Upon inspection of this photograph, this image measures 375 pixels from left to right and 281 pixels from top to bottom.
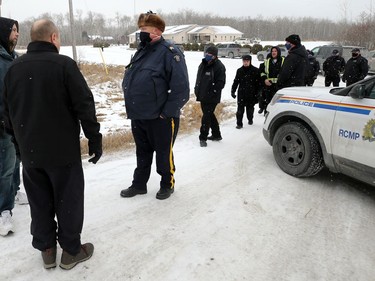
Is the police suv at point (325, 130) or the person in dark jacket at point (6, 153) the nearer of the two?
the person in dark jacket at point (6, 153)

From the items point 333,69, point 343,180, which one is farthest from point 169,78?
point 333,69

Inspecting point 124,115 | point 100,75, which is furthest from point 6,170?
point 100,75

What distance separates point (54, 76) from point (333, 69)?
10.8 meters

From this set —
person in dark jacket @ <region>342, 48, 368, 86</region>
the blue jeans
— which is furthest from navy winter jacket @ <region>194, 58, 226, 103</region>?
person in dark jacket @ <region>342, 48, 368, 86</region>

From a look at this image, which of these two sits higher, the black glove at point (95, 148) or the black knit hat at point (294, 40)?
the black knit hat at point (294, 40)

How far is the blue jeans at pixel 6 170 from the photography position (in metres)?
2.95

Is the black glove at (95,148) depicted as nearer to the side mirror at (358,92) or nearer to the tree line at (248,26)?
the side mirror at (358,92)

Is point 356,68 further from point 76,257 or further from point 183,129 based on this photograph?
point 76,257

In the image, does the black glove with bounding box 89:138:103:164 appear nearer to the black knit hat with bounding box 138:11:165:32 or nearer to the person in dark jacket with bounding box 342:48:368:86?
the black knit hat with bounding box 138:11:165:32

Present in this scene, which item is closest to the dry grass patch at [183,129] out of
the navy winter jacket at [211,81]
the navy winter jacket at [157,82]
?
the navy winter jacket at [211,81]

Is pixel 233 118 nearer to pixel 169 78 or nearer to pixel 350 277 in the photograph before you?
pixel 169 78

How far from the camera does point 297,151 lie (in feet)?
14.5

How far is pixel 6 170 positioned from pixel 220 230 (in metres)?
2.07

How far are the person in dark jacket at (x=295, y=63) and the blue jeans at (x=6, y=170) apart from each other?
4.96 metres
